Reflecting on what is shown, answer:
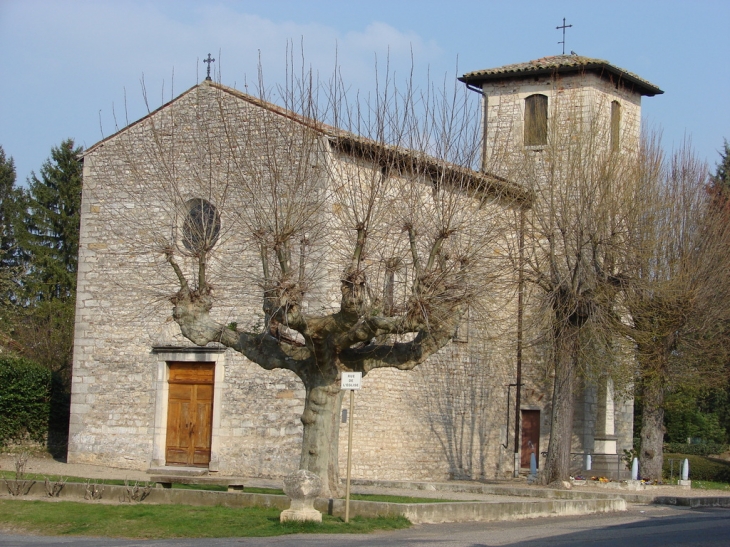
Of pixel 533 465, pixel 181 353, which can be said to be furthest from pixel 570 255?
pixel 181 353

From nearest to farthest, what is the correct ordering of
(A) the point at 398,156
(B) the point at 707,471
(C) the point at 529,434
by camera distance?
(A) the point at 398,156, (C) the point at 529,434, (B) the point at 707,471

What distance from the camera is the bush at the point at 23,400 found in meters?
22.7

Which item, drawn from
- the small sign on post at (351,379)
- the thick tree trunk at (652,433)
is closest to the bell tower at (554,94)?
the thick tree trunk at (652,433)

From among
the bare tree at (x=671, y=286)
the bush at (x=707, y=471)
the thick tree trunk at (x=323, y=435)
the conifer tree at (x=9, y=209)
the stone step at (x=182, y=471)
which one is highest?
the conifer tree at (x=9, y=209)

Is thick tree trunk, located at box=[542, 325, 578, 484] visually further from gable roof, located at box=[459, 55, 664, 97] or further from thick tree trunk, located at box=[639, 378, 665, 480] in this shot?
gable roof, located at box=[459, 55, 664, 97]

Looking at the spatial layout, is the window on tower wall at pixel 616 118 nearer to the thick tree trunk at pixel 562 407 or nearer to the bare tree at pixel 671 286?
the bare tree at pixel 671 286

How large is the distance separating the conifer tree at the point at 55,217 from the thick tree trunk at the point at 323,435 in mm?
26962

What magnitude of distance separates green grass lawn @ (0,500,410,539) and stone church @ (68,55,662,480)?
564 centimetres

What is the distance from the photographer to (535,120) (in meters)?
27.6

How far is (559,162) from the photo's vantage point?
2108cm

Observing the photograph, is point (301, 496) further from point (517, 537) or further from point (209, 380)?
point (209, 380)

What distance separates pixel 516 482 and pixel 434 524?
32.9 ft

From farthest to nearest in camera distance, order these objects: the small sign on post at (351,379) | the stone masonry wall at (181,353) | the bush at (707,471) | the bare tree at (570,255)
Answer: the bush at (707,471)
the bare tree at (570,255)
the stone masonry wall at (181,353)
the small sign on post at (351,379)

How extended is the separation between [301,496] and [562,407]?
31.6 ft
